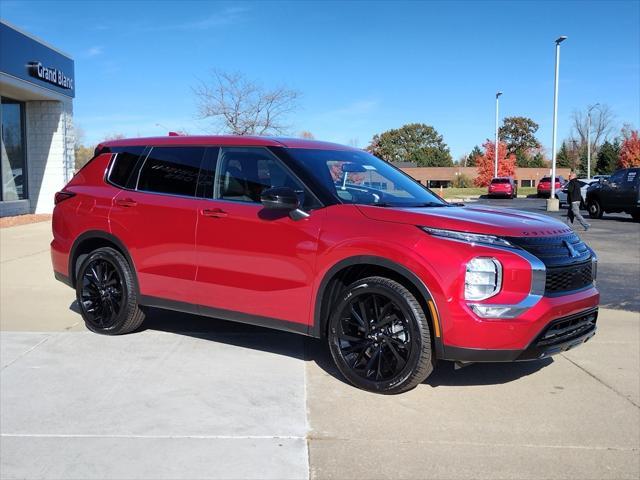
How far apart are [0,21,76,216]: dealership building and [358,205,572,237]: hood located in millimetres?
17563

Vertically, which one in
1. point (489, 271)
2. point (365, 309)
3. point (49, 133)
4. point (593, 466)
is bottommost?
point (593, 466)

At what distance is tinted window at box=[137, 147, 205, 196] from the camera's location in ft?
17.4

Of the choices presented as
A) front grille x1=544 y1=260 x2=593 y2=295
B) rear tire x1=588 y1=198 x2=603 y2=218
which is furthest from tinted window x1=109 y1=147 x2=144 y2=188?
rear tire x1=588 y1=198 x2=603 y2=218

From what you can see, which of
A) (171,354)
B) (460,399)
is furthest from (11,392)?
(460,399)

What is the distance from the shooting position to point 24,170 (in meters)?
20.7

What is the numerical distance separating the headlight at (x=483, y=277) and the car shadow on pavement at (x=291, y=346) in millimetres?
1090

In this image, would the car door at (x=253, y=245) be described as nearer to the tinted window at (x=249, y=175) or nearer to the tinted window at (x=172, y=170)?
the tinted window at (x=249, y=175)

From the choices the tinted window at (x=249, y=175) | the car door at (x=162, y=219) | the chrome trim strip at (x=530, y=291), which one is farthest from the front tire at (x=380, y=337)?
the car door at (x=162, y=219)

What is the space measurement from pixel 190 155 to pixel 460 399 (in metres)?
3.06

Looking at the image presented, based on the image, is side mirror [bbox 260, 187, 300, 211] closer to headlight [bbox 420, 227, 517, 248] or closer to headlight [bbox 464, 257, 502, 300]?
headlight [bbox 420, 227, 517, 248]

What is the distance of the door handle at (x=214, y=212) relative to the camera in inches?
195

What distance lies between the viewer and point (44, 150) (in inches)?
824

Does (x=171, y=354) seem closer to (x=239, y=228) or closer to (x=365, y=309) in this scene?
(x=239, y=228)

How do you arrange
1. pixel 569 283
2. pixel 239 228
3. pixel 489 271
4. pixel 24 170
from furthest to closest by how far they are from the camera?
pixel 24 170 → pixel 239 228 → pixel 569 283 → pixel 489 271
